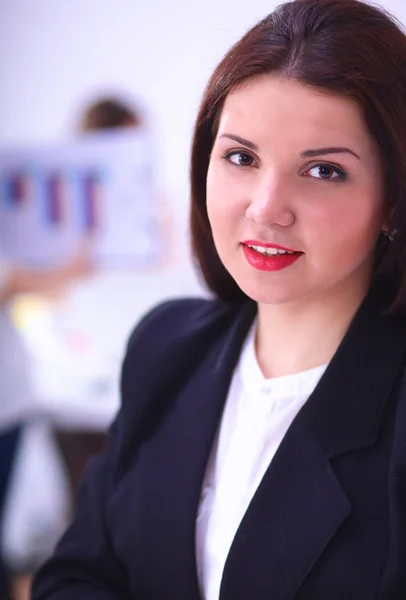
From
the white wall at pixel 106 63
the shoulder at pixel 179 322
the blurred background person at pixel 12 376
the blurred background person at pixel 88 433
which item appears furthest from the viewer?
the white wall at pixel 106 63

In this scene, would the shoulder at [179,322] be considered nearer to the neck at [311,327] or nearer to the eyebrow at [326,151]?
the neck at [311,327]

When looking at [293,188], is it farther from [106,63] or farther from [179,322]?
[106,63]

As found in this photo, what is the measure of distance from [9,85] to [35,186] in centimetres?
161

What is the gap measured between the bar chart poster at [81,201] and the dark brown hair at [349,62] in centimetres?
126

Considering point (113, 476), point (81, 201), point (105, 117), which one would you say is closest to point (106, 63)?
point (105, 117)

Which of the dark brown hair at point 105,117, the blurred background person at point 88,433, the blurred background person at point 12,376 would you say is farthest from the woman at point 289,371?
the dark brown hair at point 105,117

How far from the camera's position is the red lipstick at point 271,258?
26.9 inches

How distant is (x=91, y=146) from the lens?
1.95 meters

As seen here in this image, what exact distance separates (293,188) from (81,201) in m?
1.44

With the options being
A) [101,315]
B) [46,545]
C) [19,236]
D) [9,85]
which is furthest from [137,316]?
[9,85]

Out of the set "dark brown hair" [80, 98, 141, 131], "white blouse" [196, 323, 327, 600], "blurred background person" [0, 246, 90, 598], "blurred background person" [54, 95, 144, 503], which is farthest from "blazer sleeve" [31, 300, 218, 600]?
"dark brown hair" [80, 98, 141, 131]

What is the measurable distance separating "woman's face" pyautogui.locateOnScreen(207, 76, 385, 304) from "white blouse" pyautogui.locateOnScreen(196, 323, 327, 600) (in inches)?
4.7

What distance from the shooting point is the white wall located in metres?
2.84

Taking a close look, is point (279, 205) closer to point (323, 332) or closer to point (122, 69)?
point (323, 332)
